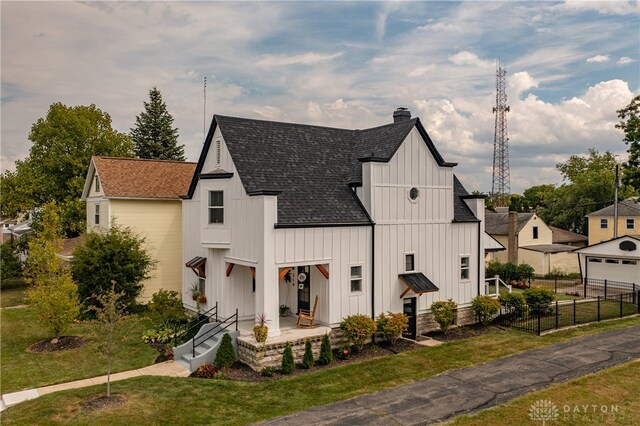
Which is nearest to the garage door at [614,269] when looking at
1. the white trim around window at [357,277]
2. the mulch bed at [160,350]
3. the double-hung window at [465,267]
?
the double-hung window at [465,267]

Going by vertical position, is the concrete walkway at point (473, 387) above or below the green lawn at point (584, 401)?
below

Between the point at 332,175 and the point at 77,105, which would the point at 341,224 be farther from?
the point at 77,105

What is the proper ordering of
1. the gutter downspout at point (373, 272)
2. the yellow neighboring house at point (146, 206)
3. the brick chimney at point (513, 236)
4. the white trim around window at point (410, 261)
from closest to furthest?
the gutter downspout at point (373, 272), the white trim around window at point (410, 261), the yellow neighboring house at point (146, 206), the brick chimney at point (513, 236)

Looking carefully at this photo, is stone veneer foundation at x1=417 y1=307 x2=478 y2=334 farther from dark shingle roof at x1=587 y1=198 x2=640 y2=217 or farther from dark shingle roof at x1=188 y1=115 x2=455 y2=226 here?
dark shingle roof at x1=587 y1=198 x2=640 y2=217

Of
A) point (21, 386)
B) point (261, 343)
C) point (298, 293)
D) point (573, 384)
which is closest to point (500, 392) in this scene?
point (573, 384)

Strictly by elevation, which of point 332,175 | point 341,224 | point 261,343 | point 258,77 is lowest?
point 261,343

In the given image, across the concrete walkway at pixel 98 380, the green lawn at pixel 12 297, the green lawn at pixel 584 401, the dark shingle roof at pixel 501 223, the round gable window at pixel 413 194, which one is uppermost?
the round gable window at pixel 413 194

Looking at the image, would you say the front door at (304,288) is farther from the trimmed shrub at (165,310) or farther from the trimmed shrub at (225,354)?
the trimmed shrub at (165,310)
